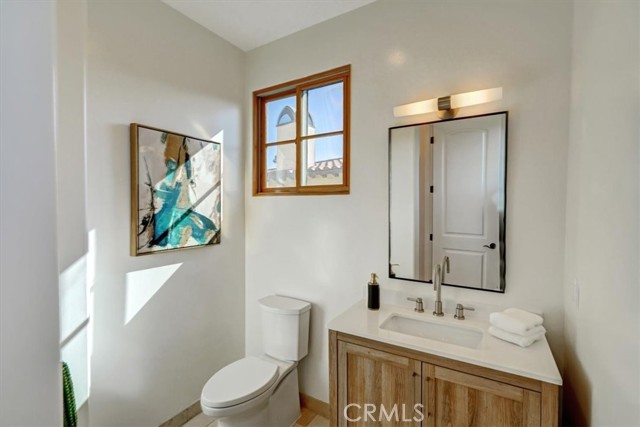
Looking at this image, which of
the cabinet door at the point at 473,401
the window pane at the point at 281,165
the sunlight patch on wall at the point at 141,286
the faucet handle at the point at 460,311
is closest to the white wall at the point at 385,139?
the faucet handle at the point at 460,311

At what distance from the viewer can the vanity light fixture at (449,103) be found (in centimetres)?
154

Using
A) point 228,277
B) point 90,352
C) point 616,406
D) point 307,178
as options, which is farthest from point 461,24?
point 90,352

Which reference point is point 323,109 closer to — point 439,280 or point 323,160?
point 323,160

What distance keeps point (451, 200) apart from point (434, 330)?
732 millimetres

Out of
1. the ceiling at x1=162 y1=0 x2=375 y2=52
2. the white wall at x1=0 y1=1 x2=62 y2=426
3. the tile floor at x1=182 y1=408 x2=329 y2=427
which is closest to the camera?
the white wall at x1=0 y1=1 x2=62 y2=426

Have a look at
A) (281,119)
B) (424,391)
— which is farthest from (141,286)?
(424,391)

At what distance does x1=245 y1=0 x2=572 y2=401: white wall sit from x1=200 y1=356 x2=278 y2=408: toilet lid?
47 cm

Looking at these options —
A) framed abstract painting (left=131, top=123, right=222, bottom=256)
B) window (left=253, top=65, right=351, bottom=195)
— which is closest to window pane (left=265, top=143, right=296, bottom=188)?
window (left=253, top=65, right=351, bottom=195)

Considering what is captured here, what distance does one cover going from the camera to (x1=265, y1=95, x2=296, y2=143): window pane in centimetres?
240

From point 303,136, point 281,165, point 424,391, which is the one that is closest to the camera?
point 424,391

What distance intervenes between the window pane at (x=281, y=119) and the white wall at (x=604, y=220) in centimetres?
173

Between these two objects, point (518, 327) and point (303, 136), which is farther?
point (303, 136)

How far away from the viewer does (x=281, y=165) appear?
247cm

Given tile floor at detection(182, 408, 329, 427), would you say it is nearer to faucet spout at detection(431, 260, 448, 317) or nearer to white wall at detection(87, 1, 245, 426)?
white wall at detection(87, 1, 245, 426)
